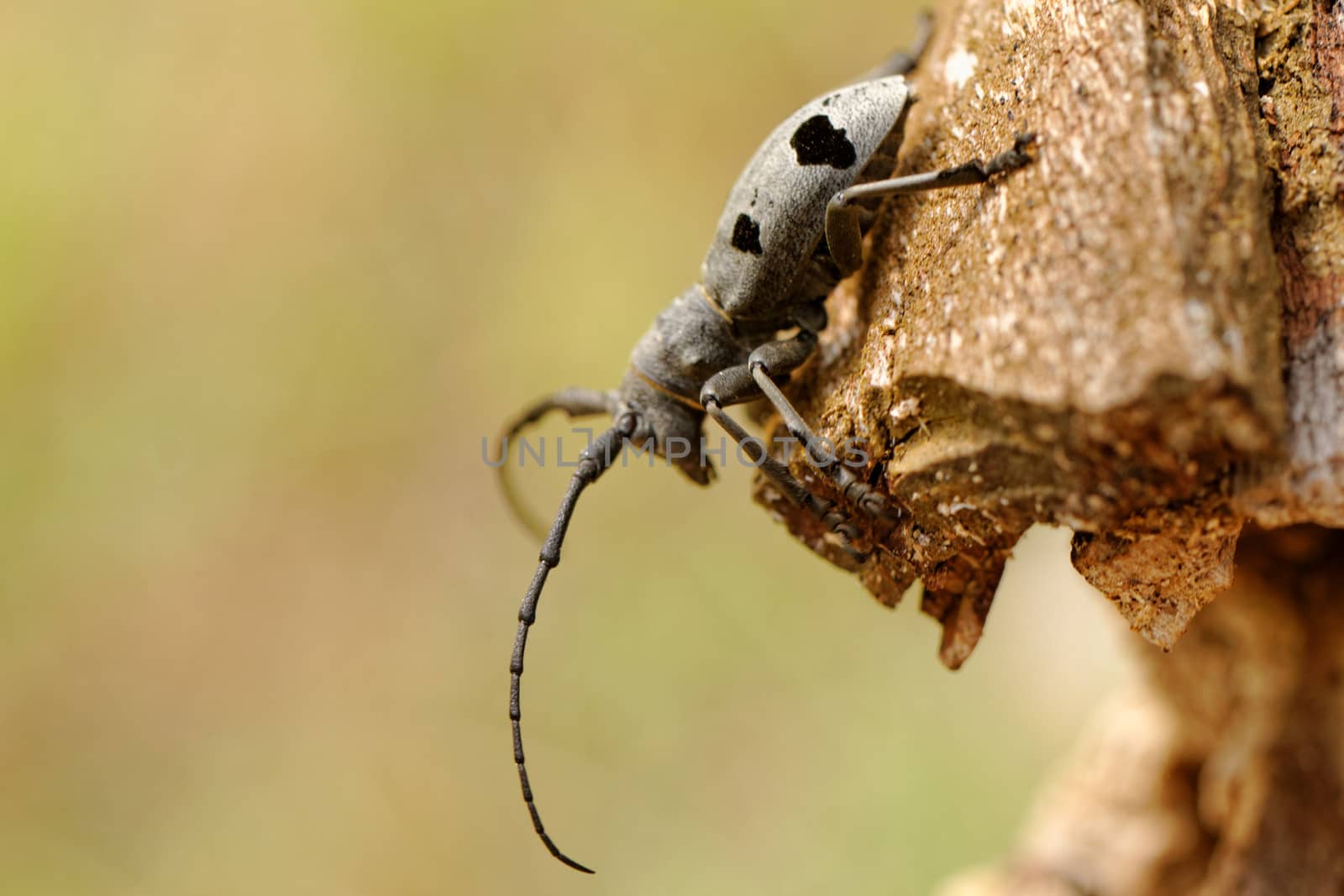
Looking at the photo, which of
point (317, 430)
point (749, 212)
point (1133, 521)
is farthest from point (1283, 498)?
point (317, 430)

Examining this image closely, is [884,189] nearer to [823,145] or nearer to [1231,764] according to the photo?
[823,145]

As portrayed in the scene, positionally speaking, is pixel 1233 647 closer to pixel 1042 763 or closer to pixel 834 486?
pixel 834 486

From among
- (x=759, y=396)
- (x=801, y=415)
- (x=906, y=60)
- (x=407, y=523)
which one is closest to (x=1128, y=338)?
(x=801, y=415)

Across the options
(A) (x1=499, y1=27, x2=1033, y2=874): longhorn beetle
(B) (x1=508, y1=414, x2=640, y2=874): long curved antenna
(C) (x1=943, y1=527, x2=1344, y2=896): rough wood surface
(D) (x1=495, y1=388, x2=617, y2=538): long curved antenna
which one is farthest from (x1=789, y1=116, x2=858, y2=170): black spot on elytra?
(C) (x1=943, y1=527, x2=1344, y2=896): rough wood surface

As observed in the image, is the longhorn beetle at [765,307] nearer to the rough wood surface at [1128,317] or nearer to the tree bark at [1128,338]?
the tree bark at [1128,338]

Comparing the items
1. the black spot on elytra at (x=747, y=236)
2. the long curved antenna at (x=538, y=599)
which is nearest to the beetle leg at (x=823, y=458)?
the black spot on elytra at (x=747, y=236)
